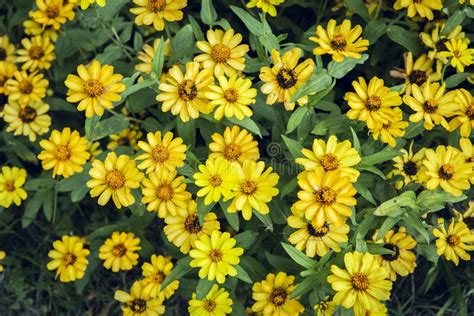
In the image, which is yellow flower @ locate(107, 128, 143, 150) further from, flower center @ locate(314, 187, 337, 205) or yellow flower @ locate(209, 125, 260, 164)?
flower center @ locate(314, 187, 337, 205)

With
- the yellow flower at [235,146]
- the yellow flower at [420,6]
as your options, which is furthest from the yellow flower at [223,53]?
the yellow flower at [420,6]

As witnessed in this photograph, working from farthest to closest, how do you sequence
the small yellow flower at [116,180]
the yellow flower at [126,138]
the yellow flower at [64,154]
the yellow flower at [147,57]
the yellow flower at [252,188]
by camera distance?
the yellow flower at [126,138], the yellow flower at [147,57], the yellow flower at [64,154], the small yellow flower at [116,180], the yellow flower at [252,188]

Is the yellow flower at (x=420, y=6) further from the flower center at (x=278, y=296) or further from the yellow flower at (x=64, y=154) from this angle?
the yellow flower at (x=64, y=154)

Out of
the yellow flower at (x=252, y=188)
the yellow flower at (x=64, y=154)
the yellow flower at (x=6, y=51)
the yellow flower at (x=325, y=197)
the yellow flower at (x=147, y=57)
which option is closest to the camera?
the yellow flower at (x=325, y=197)

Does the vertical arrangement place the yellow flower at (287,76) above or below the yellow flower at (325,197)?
above

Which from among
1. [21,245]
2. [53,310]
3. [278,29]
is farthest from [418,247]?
[21,245]

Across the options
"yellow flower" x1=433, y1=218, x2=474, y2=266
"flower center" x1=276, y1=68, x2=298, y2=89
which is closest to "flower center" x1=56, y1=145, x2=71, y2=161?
"flower center" x1=276, y1=68, x2=298, y2=89

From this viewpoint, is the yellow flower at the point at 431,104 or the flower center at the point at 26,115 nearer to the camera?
the yellow flower at the point at 431,104
